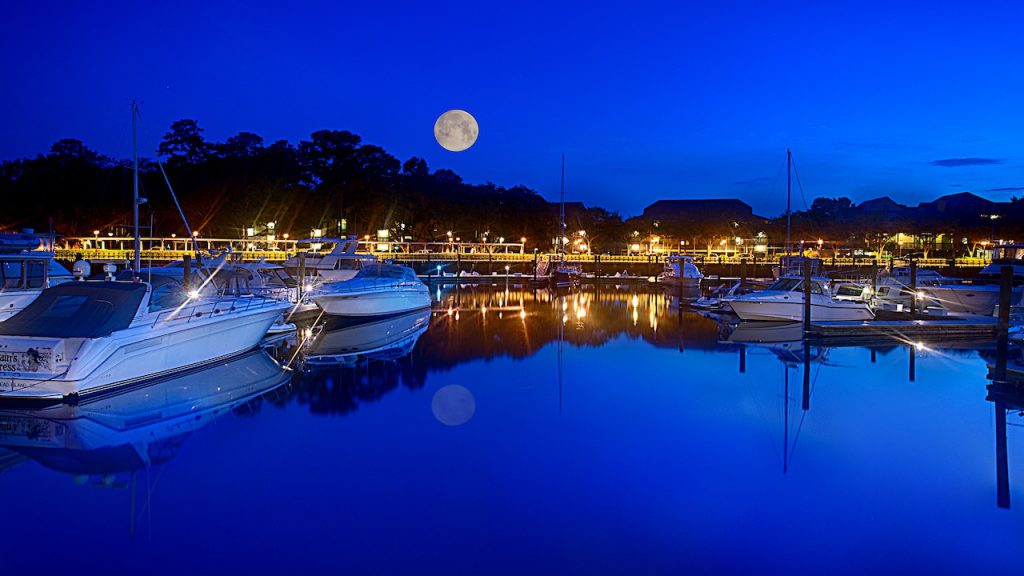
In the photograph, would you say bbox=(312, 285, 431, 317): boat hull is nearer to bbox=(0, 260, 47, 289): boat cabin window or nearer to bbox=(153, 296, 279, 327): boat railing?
bbox=(153, 296, 279, 327): boat railing

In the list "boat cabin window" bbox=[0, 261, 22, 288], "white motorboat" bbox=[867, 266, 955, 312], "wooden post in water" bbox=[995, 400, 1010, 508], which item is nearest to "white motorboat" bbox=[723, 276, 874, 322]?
"white motorboat" bbox=[867, 266, 955, 312]

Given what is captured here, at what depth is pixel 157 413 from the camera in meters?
11.4

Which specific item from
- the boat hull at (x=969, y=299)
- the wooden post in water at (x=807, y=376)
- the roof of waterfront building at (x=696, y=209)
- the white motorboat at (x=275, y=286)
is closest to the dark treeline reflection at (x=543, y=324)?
the wooden post in water at (x=807, y=376)

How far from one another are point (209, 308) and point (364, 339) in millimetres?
6432

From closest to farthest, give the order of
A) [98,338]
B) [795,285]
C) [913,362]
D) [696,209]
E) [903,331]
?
1. [98,338]
2. [913,362]
3. [903,331]
4. [795,285]
5. [696,209]

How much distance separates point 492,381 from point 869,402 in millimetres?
7564

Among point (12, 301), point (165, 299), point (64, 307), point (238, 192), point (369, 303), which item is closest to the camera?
point (64, 307)

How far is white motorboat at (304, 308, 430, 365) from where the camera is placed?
716 inches

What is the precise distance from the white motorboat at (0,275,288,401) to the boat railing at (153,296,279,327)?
23 millimetres

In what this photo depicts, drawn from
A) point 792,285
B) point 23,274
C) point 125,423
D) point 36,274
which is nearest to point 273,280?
point 36,274

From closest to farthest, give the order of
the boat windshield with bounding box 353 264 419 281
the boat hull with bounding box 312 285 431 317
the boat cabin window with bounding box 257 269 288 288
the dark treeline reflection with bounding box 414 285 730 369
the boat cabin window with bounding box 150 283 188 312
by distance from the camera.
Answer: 1. the boat cabin window with bounding box 150 283 188 312
2. the dark treeline reflection with bounding box 414 285 730 369
3. the boat hull with bounding box 312 285 431 317
4. the boat cabin window with bounding box 257 269 288 288
5. the boat windshield with bounding box 353 264 419 281

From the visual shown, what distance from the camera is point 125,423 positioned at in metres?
10.7

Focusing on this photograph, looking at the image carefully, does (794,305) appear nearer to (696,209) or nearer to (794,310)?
(794,310)

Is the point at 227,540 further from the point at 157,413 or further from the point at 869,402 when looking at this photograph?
the point at 869,402
